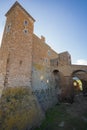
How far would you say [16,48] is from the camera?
1074 cm

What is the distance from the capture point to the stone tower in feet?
32.5

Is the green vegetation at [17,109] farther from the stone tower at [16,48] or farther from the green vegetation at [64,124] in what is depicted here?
the green vegetation at [64,124]

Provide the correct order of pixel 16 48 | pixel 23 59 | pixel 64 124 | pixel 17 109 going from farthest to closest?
pixel 23 59, pixel 16 48, pixel 64 124, pixel 17 109

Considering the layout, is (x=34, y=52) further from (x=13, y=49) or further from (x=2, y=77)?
(x=2, y=77)

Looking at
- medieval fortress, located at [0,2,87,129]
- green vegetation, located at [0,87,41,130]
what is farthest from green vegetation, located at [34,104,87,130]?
medieval fortress, located at [0,2,87,129]

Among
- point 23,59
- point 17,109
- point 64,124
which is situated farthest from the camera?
point 23,59

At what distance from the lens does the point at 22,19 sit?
478 inches

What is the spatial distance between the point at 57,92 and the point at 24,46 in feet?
38.2

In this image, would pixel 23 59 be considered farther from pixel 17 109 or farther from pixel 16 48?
pixel 17 109

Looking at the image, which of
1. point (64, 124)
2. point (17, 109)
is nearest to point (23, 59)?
point (17, 109)

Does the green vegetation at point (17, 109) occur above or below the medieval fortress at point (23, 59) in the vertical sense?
below

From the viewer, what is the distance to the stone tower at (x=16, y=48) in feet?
32.5

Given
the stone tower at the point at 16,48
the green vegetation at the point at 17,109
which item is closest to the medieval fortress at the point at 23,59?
the stone tower at the point at 16,48

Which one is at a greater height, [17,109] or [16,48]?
[16,48]
